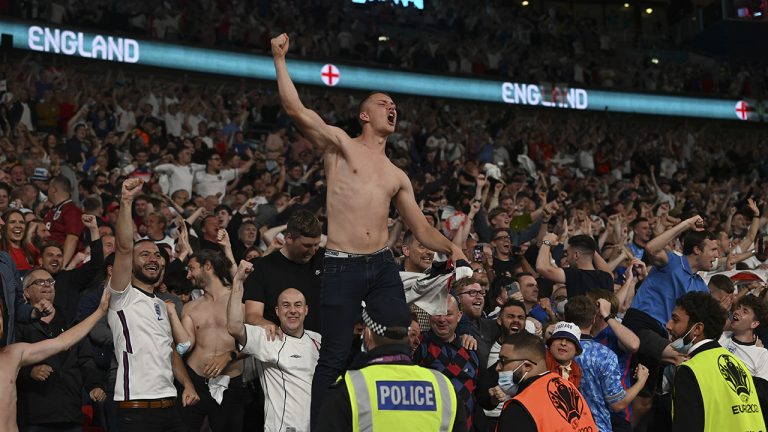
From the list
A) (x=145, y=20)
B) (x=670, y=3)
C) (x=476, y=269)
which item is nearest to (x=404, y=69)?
(x=145, y=20)

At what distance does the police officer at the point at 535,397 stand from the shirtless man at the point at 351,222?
90 cm

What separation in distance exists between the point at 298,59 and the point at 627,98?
34.4 feet

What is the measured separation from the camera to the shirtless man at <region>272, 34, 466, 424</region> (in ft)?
20.4

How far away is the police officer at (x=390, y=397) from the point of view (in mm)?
4672

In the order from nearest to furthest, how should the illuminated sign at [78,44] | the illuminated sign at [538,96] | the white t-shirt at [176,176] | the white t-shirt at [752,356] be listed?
the white t-shirt at [752,356], the white t-shirt at [176,176], the illuminated sign at [78,44], the illuminated sign at [538,96]

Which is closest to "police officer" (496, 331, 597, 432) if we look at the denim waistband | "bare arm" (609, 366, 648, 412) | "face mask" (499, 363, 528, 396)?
"face mask" (499, 363, 528, 396)

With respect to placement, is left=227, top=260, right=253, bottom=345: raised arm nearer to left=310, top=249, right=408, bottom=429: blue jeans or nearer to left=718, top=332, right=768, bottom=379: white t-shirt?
left=310, top=249, right=408, bottom=429: blue jeans

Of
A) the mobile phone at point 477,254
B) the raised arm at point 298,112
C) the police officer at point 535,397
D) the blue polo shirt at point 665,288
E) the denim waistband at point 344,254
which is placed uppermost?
the raised arm at point 298,112

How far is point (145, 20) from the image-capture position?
74.2ft

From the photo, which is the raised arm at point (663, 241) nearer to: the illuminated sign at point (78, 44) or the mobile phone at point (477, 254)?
the mobile phone at point (477, 254)

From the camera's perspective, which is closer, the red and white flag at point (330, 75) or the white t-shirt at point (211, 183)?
the white t-shirt at point (211, 183)

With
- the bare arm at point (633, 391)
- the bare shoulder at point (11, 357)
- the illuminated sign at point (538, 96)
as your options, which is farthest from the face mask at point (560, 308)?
the illuminated sign at point (538, 96)

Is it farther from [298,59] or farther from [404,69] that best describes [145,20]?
[404,69]

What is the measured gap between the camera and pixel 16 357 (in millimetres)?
6586
